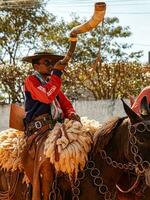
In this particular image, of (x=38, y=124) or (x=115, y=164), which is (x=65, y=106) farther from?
(x=115, y=164)

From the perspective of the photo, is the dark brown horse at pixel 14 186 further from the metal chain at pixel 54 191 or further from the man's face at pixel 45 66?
the man's face at pixel 45 66

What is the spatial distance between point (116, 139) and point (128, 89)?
12929 mm

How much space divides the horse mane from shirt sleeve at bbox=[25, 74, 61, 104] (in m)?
0.73

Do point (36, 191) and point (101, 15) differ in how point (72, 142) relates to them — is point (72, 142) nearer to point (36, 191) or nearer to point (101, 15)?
point (36, 191)

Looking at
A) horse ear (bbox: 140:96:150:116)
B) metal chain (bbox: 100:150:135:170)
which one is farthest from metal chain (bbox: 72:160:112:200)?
horse ear (bbox: 140:96:150:116)

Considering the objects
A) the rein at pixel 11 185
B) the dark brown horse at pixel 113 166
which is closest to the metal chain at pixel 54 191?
the dark brown horse at pixel 113 166

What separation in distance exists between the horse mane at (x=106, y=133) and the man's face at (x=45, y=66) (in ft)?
3.81

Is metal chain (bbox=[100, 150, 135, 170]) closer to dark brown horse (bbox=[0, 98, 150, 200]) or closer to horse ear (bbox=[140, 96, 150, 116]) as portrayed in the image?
dark brown horse (bbox=[0, 98, 150, 200])

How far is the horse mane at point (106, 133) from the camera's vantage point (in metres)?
7.17

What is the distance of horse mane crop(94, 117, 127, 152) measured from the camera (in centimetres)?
717

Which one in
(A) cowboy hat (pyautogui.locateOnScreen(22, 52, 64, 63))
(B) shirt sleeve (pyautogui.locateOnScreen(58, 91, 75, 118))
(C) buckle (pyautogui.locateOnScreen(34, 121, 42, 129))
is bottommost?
(C) buckle (pyautogui.locateOnScreen(34, 121, 42, 129))

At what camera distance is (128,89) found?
20.0 meters

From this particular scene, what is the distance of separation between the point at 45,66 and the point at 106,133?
1.34 meters

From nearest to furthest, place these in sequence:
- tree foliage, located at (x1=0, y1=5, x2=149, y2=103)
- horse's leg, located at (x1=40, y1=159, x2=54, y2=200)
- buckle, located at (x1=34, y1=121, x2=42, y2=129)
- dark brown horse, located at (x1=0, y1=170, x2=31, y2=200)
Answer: horse's leg, located at (x1=40, y1=159, x2=54, y2=200) < buckle, located at (x1=34, y1=121, x2=42, y2=129) < dark brown horse, located at (x1=0, y1=170, x2=31, y2=200) < tree foliage, located at (x1=0, y1=5, x2=149, y2=103)
